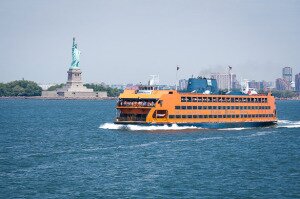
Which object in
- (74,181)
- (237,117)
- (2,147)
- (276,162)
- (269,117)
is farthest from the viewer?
(269,117)

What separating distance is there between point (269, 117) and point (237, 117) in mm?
9583

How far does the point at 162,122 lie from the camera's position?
89062 mm

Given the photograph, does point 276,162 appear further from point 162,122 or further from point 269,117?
point 269,117

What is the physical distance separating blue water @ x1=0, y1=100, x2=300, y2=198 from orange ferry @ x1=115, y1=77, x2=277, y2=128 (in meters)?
2.29

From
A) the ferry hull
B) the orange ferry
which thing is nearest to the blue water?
the ferry hull

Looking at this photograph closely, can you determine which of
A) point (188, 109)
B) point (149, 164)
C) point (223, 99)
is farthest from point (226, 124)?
point (149, 164)

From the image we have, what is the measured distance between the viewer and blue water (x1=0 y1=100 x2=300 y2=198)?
46.4m

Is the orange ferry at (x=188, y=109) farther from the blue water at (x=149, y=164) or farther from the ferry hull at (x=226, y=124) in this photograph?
the blue water at (x=149, y=164)

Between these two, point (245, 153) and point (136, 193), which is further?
point (245, 153)

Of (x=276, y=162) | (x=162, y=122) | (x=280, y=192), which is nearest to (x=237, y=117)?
(x=162, y=122)

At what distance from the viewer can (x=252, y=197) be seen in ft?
146

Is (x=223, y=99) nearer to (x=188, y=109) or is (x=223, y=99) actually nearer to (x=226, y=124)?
(x=226, y=124)

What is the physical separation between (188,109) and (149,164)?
117 ft

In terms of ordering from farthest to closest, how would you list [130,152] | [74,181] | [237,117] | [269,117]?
[269,117], [237,117], [130,152], [74,181]
